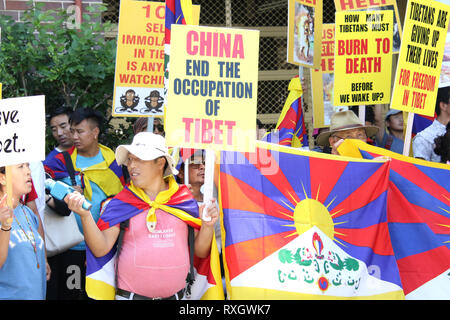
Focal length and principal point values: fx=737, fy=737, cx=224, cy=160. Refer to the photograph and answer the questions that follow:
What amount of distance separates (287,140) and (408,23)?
4.82 ft

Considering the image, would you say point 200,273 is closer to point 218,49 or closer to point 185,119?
point 185,119

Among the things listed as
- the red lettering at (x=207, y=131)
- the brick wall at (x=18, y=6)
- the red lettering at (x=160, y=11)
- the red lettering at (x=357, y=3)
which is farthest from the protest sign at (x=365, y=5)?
the red lettering at (x=207, y=131)

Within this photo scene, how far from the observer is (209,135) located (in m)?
4.61

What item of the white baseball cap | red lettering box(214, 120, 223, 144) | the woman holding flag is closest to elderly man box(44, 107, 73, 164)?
the white baseball cap

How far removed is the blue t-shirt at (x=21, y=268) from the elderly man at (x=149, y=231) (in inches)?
14.2

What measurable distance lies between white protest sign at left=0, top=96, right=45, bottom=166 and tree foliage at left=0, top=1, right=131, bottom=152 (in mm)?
2272

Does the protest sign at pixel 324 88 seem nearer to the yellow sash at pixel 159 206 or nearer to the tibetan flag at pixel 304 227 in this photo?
the tibetan flag at pixel 304 227

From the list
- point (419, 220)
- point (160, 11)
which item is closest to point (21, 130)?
point (160, 11)

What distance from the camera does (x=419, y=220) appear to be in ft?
18.1

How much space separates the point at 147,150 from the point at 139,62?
2.00m

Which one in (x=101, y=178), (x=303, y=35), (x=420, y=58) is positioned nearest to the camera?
(x=101, y=178)

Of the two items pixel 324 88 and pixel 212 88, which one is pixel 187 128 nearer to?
pixel 212 88

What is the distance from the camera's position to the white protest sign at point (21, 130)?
429cm

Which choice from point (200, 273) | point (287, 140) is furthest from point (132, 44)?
point (200, 273)
